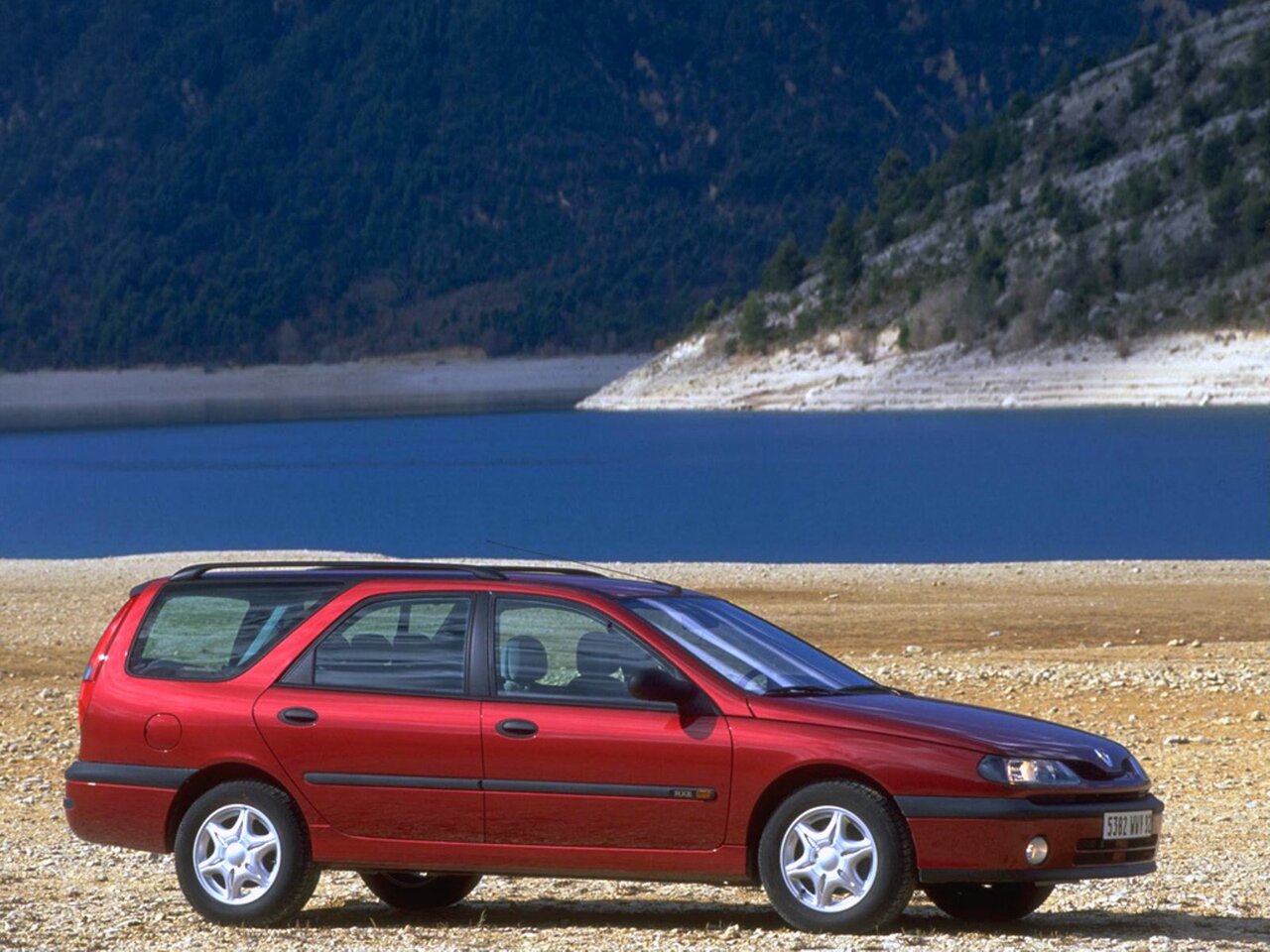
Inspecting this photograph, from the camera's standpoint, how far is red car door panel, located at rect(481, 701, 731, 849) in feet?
26.3

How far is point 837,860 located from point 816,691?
0.70 meters

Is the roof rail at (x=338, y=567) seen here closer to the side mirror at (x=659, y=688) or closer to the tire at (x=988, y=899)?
the side mirror at (x=659, y=688)

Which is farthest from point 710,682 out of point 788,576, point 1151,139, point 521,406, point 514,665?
point 521,406

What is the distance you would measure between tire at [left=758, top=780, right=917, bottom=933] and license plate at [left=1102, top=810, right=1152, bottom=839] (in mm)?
713

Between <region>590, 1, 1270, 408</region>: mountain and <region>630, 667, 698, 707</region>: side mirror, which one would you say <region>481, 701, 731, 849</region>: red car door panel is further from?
<region>590, 1, 1270, 408</region>: mountain

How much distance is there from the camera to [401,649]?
855 centimetres

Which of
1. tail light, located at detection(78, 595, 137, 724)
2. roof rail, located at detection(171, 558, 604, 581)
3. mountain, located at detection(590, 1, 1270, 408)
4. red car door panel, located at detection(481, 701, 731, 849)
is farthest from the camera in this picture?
mountain, located at detection(590, 1, 1270, 408)

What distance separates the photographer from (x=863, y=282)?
14612 cm

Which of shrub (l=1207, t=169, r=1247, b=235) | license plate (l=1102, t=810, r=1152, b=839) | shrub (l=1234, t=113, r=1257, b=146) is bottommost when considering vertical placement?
license plate (l=1102, t=810, r=1152, b=839)

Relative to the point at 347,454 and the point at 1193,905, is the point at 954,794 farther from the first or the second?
the point at 347,454

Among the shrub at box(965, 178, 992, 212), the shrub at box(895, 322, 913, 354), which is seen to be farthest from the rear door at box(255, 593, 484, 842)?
the shrub at box(965, 178, 992, 212)

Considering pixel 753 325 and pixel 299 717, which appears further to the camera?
pixel 753 325

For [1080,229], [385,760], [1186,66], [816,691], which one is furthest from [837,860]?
[1186,66]

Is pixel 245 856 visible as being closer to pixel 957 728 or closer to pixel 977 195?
pixel 957 728
